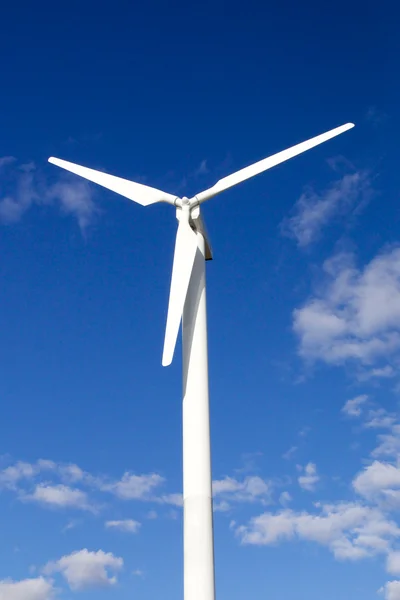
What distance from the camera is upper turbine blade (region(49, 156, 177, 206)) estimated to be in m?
32.9

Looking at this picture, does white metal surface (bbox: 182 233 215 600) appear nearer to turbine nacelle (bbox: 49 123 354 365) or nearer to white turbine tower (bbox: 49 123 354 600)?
white turbine tower (bbox: 49 123 354 600)

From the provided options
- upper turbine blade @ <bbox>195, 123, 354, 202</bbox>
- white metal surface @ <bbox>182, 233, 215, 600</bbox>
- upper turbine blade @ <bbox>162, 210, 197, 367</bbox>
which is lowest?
white metal surface @ <bbox>182, 233, 215, 600</bbox>

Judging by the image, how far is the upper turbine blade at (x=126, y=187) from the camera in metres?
32.9

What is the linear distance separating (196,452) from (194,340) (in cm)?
444

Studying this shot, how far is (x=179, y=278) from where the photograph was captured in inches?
1166

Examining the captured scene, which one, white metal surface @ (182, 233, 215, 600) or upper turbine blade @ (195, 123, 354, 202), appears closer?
white metal surface @ (182, 233, 215, 600)

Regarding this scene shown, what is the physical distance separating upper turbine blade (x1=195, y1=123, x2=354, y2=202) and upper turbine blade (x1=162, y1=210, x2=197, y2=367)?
1595mm

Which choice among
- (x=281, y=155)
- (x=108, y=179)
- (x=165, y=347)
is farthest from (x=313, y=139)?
(x=165, y=347)

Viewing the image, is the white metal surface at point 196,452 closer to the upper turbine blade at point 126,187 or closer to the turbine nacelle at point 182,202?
the turbine nacelle at point 182,202

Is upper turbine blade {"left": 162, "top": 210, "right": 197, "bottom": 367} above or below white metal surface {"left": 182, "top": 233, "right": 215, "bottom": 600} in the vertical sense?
above

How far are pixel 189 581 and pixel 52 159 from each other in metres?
22.1

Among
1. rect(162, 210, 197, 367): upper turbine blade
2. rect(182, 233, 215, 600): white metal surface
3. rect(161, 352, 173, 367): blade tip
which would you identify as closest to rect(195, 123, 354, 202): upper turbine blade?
rect(162, 210, 197, 367): upper turbine blade

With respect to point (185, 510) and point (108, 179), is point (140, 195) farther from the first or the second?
point (185, 510)

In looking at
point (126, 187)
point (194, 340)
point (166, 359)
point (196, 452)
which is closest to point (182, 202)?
point (126, 187)
